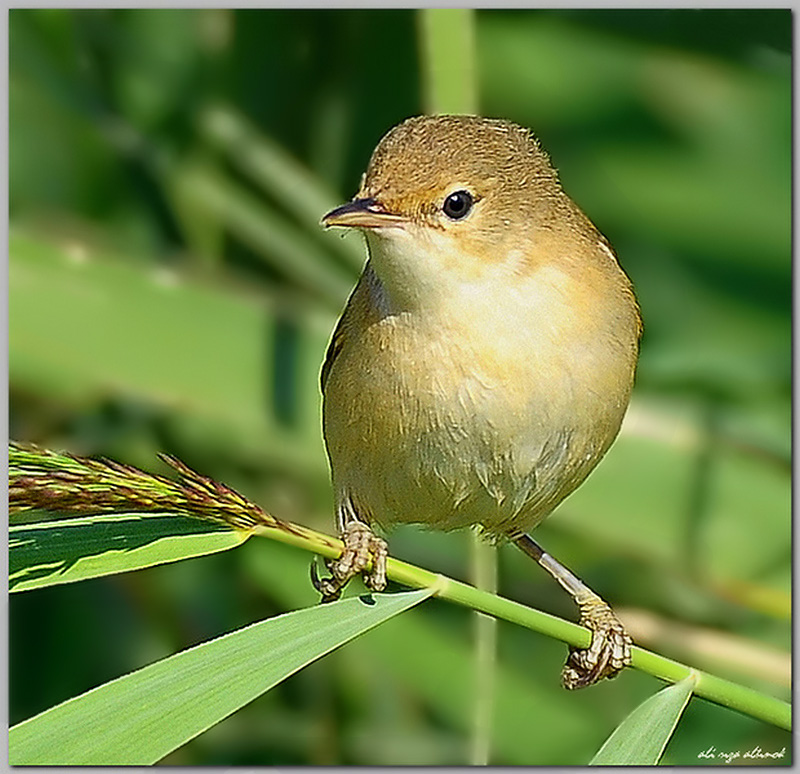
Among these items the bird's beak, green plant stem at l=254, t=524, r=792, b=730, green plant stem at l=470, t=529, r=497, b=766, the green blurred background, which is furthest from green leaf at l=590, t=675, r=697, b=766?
the green blurred background

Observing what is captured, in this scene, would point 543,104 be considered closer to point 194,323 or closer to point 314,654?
point 194,323

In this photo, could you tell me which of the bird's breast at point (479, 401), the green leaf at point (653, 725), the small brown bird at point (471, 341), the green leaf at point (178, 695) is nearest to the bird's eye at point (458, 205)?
the small brown bird at point (471, 341)

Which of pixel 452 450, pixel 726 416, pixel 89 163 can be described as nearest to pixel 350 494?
pixel 452 450

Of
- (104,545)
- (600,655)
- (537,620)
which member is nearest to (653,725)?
(537,620)

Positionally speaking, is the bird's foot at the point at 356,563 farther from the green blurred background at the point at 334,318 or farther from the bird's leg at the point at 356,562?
the green blurred background at the point at 334,318

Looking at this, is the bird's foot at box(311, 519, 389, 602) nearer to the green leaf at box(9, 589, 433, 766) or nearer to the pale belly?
the pale belly

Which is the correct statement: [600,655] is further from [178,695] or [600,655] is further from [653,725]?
[178,695]
